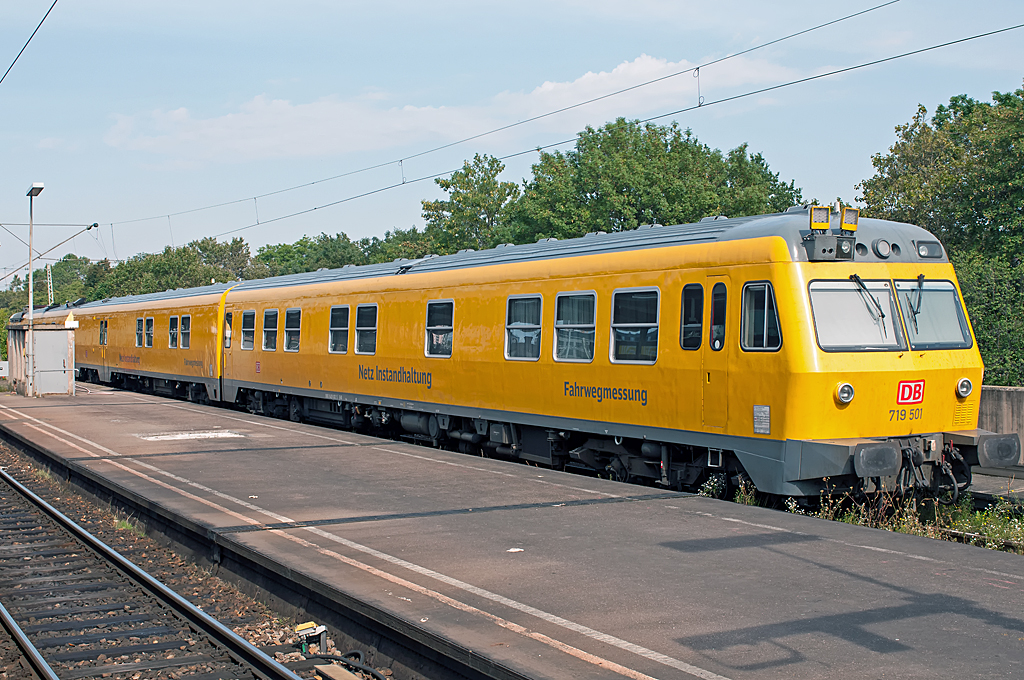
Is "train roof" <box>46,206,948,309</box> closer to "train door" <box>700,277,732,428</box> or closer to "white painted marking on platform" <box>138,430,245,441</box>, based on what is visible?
"train door" <box>700,277,732,428</box>

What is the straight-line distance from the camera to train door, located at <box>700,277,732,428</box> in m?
10.3

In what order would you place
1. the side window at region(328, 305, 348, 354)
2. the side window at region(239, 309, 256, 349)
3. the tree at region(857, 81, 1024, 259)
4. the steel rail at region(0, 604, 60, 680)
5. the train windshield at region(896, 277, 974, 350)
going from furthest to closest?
the tree at region(857, 81, 1024, 259) → the side window at region(239, 309, 256, 349) → the side window at region(328, 305, 348, 354) → the train windshield at region(896, 277, 974, 350) → the steel rail at region(0, 604, 60, 680)

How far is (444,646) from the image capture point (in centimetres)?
541

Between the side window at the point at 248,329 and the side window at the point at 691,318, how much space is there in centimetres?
1470

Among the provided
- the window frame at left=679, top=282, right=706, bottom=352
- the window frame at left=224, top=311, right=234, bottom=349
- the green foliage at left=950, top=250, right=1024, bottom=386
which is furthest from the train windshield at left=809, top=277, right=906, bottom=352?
the window frame at left=224, top=311, right=234, bottom=349

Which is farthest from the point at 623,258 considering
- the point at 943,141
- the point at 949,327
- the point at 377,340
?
the point at 943,141

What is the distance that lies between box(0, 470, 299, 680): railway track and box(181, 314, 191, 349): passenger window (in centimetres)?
1724

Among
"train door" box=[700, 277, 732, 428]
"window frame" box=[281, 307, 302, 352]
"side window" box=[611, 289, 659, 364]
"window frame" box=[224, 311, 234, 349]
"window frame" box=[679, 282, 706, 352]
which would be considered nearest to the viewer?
"train door" box=[700, 277, 732, 428]

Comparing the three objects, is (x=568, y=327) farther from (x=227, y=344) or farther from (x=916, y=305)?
(x=227, y=344)

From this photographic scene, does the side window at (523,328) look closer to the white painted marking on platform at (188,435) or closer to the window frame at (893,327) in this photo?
the window frame at (893,327)

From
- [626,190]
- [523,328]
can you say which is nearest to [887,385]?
[523,328]

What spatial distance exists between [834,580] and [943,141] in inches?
1655

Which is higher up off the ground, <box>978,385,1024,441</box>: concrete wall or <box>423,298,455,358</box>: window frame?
<box>423,298,455,358</box>: window frame

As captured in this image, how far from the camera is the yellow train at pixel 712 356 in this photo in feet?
31.7
